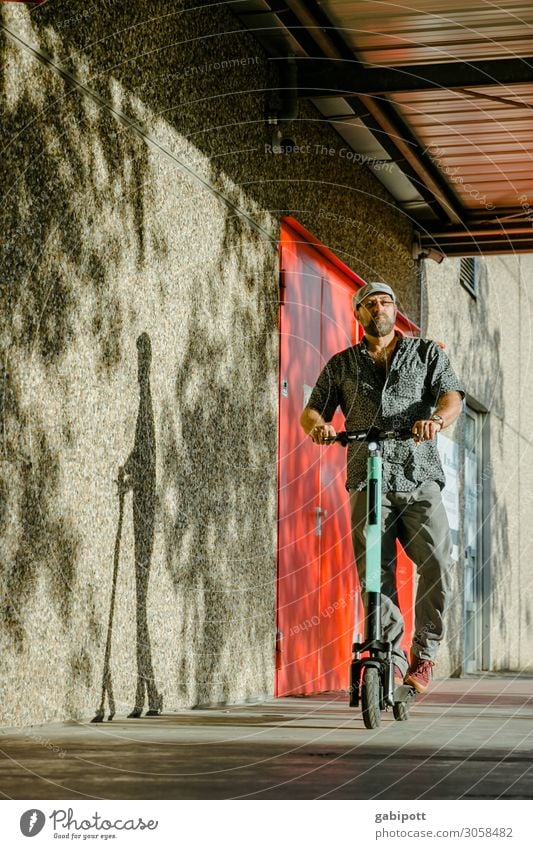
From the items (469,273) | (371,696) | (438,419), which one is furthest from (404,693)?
(469,273)

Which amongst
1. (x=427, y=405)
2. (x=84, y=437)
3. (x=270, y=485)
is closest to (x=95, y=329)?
(x=84, y=437)

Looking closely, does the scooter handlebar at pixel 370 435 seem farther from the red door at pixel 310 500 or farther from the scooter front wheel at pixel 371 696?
the red door at pixel 310 500

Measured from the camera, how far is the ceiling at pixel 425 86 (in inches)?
281

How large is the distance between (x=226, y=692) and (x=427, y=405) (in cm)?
192

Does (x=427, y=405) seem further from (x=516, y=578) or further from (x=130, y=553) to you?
(x=516, y=578)

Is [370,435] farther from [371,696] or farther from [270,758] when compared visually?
[270,758]

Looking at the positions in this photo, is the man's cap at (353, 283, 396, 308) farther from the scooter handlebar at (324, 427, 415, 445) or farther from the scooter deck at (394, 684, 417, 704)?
the scooter deck at (394, 684, 417, 704)

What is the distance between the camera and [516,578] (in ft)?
53.4

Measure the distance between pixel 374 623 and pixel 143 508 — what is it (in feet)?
3.76

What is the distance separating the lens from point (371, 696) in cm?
488

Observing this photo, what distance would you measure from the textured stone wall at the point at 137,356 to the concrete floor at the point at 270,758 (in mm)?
385

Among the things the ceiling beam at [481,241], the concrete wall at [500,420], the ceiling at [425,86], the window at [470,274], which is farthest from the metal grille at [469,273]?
the ceiling at [425,86]

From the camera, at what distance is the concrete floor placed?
3377 mm

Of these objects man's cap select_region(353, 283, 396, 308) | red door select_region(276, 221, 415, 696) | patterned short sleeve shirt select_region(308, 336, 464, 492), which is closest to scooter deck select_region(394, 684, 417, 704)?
patterned short sleeve shirt select_region(308, 336, 464, 492)
